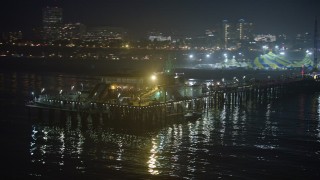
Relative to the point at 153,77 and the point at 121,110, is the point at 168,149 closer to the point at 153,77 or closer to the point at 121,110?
the point at 121,110

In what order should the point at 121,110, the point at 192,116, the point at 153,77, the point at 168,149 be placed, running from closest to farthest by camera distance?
1. the point at 168,149
2. the point at 121,110
3. the point at 192,116
4. the point at 153,77

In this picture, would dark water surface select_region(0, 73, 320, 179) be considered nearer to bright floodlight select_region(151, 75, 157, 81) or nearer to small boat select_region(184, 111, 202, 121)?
small boat select_region(184, 111, 202, 121)

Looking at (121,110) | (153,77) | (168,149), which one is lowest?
(168,149)

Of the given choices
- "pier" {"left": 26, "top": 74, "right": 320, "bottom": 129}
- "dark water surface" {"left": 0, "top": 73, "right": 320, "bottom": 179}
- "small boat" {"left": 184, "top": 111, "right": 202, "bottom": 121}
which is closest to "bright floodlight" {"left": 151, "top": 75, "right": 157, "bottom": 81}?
"pier" {"left": 26, "top": 74, "right": 320, "bottom": 129}

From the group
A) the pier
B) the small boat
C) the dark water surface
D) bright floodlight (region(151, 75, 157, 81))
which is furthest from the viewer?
bright floodlight (region(151, 75, 157, 81))

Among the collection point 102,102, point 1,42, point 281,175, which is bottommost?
point 281,175

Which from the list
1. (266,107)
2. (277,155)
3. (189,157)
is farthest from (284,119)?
(189,157)

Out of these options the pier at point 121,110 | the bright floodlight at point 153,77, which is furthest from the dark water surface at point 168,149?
the bright floodlight at point 153,77

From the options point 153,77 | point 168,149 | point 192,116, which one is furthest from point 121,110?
point 168,149

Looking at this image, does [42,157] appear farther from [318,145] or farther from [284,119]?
Result: [284,119]
